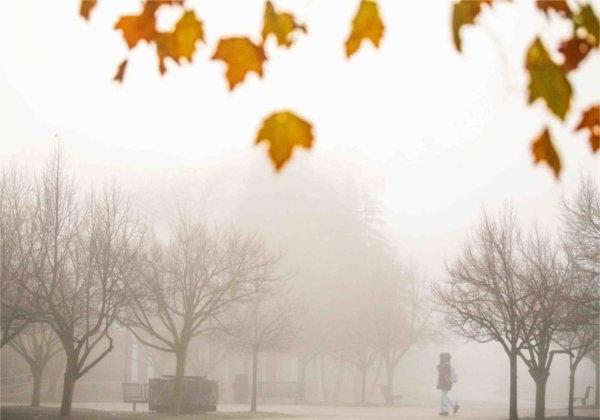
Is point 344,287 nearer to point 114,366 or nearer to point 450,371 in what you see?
point 114,366

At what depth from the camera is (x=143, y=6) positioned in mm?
3047

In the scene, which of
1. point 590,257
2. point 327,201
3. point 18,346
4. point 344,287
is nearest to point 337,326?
point 344,287

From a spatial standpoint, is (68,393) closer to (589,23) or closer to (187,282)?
(187,282)

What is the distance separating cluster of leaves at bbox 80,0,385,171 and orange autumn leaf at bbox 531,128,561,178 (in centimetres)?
84

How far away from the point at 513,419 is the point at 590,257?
464 cm

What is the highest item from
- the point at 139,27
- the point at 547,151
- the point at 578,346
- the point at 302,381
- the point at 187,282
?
the point at 139,27

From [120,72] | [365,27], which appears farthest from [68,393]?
[365,27]

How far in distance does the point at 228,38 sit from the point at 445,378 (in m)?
24.0

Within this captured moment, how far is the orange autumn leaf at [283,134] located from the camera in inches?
94.5

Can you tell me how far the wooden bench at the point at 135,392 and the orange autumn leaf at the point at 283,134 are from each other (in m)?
25.3

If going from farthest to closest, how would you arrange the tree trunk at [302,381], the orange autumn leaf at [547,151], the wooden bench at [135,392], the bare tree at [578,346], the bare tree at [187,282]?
the tree trunk at [302,381]
the wooden bench at [135,392]
the bare tree at [578,346]
the bare tree at [187,282]
the orange autumn leaf at [547,151]

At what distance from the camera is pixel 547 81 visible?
2.47 metres

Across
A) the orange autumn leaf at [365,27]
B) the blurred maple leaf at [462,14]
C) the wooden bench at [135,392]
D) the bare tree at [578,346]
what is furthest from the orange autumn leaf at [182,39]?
the wooden bench at [135,392]

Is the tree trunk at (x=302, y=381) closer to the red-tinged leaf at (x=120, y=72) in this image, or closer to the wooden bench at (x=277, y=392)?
the wooden bench at (x=277, y=392)
